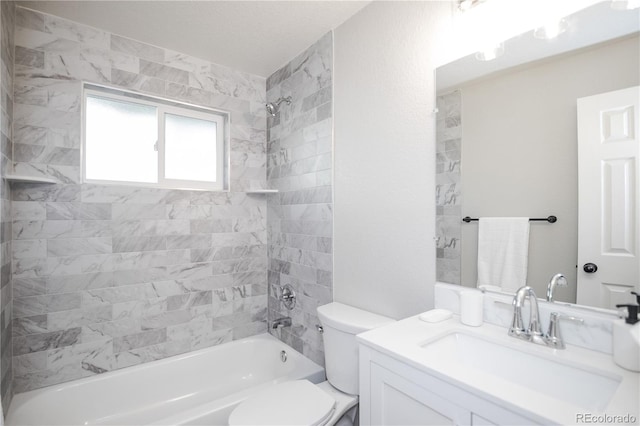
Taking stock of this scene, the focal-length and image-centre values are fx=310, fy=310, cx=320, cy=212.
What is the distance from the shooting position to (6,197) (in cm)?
164

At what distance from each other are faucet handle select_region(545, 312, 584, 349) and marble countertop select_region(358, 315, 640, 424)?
0.03 metres

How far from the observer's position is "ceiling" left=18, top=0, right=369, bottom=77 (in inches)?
70.6

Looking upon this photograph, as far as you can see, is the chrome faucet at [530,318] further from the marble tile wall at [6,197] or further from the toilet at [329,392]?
the marble tile wall at [6,197]

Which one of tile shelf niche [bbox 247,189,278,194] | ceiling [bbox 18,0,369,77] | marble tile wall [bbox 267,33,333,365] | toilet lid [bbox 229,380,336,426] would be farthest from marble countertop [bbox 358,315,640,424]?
ceiling [bbox 18,0,369,77]

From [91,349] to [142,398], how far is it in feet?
1.51

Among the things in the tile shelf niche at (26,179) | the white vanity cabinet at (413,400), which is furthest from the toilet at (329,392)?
the tile shelf niche at (26,179)

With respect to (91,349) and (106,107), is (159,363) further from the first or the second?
(106,107)

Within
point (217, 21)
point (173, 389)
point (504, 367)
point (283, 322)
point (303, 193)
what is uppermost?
point (217, 21)

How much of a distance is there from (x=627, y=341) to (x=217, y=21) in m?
2.42

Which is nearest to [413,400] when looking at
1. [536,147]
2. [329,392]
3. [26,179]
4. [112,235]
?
[329,392]

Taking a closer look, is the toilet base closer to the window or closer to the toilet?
the toilet

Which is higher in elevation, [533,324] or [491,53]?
[491,53]

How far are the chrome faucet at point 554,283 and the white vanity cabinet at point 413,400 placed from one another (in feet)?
1.75

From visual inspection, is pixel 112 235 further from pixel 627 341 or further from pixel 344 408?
pixel 627 341
